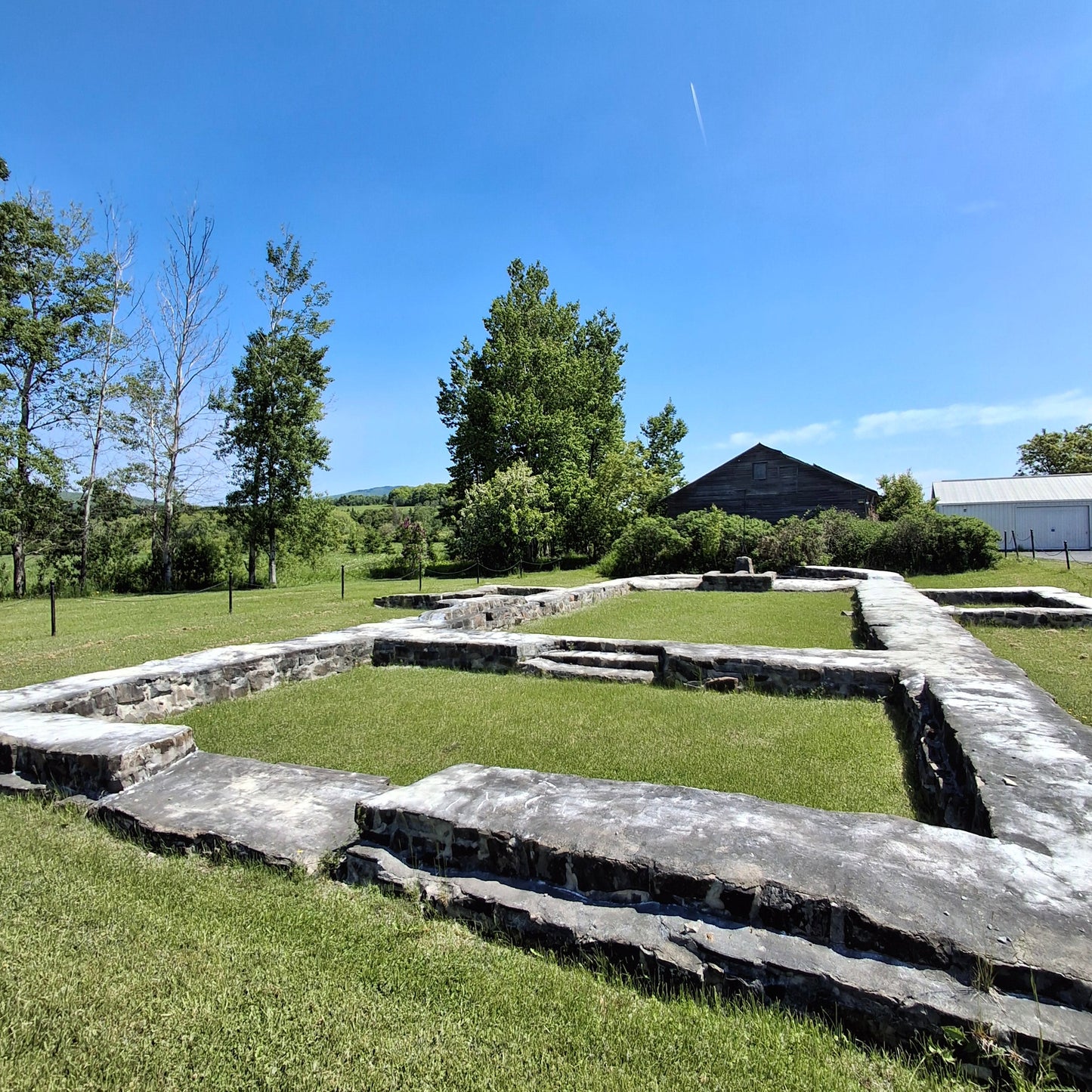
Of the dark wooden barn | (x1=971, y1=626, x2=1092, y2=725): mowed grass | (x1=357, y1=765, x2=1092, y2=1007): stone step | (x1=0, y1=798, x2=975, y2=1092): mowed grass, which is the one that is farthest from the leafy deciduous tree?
(x1=0, y1=798, x2=975, y2=1092): mowed grass

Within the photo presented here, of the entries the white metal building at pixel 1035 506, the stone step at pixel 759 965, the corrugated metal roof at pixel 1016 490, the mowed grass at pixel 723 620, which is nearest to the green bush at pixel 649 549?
the mowed grass at pixel 723 620

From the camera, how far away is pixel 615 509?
84.0ft

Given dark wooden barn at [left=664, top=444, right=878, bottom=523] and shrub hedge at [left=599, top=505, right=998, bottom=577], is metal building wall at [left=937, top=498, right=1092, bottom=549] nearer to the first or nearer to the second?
dark wooden barn at [left=664, top=444, right=878, bottom=523]

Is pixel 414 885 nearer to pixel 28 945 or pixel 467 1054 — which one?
pixel 467 1054

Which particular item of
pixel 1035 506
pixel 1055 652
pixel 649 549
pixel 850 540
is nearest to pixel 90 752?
pixel 1055 652

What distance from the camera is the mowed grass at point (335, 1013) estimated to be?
59.9 inches

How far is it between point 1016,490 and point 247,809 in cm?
3813

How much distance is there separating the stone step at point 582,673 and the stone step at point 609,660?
0.07 metres

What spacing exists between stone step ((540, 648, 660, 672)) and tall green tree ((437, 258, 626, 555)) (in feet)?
58.2

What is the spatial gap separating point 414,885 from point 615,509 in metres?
23.7

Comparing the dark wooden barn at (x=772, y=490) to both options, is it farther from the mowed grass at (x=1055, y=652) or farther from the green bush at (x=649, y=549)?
the mowed grass at (x=1055, y=652)

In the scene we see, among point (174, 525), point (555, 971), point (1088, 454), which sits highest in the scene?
point (1088, 454)

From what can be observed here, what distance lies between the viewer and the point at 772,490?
80.1ft

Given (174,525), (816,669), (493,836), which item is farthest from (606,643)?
(174,525)
